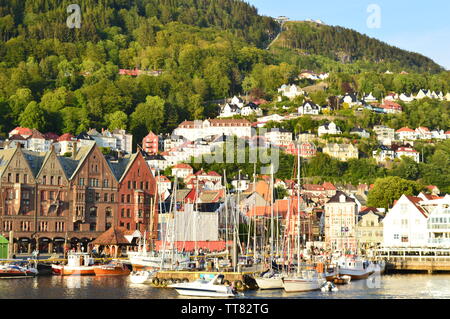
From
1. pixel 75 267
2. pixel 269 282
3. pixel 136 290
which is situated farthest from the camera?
pixel 75 267

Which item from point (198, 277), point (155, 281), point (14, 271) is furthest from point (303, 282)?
point (14, 271)

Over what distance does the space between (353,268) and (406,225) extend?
88.6ft

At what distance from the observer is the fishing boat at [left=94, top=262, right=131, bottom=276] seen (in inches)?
2943

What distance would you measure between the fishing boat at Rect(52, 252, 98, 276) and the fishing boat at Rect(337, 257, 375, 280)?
22592 millimetres

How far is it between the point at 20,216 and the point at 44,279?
21.2 m

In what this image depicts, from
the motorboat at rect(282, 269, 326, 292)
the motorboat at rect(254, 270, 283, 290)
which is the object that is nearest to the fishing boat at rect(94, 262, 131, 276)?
the motorboat at rect(254, 270, 283, 290)

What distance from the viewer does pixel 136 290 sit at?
199ft

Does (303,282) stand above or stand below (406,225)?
below

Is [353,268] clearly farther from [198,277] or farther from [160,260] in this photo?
[198,277]

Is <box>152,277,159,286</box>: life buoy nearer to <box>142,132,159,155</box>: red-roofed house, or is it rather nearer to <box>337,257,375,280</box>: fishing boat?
<box>337,257,375,280</box>: fishing boat

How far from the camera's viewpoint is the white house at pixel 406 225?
97.7 meters

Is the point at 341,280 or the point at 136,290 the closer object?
the point at 136,290
